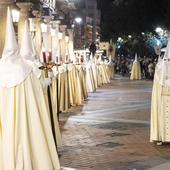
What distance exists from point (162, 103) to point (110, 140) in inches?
58.1

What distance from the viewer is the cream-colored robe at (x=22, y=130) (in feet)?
21.9

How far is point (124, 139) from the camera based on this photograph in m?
11.4

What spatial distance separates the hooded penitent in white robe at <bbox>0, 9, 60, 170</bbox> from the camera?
6664mm

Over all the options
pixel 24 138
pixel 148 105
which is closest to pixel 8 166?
pixel 24 138

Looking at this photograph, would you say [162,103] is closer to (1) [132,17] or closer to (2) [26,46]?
(2) [26,46]

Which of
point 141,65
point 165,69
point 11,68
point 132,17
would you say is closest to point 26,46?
point 11,68

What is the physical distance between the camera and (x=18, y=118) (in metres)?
6.69

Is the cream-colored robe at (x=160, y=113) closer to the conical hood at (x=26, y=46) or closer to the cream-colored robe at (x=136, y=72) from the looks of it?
the conical hood at (x=26, y=46)

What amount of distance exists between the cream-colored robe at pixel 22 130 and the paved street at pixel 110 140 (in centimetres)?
191

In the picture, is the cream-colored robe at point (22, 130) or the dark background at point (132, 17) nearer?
the cream-colored robe at point (22, 130)

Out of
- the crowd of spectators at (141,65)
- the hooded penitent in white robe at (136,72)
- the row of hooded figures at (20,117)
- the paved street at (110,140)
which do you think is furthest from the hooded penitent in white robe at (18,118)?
the hooded penitent in white robe at (136,72)

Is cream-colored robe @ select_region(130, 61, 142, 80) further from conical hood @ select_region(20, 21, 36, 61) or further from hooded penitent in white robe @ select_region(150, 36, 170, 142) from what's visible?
conical hood @ select_region(20, 21, 36, 61)

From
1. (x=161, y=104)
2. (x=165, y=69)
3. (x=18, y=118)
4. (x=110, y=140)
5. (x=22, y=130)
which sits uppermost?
(x=165, y=69)

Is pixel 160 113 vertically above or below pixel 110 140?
above
